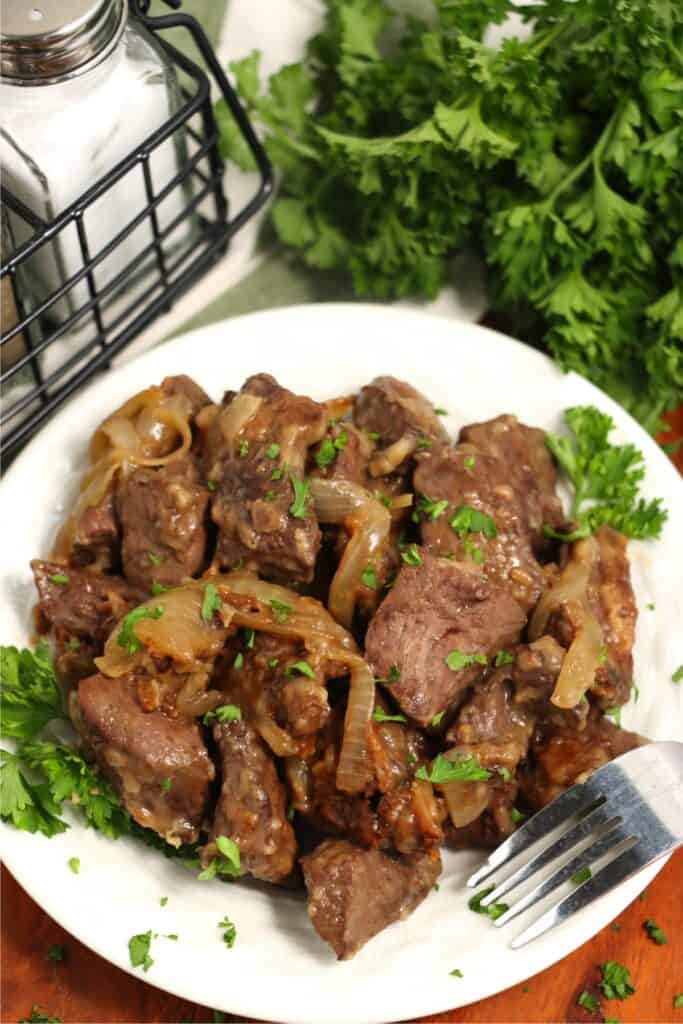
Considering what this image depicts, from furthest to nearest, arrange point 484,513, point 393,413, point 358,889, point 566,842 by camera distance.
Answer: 1. point 393,413
2. point 484,513
3. point 566,842
4. point 358,889

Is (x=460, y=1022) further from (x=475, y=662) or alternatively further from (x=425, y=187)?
(x=425, y=187)

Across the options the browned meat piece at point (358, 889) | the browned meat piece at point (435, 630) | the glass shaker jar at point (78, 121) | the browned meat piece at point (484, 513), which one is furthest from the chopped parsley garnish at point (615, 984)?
the glass shaker jar at point (78, 121)

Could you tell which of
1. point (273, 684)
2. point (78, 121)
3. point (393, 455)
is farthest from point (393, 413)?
point (78, 121)

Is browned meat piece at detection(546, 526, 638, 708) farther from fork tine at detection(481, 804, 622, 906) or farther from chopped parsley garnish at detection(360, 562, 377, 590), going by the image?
chopped parsley garnish at detection(360, 562, 377, 590)

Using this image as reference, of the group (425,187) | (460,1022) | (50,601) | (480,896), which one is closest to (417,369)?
(425,187)

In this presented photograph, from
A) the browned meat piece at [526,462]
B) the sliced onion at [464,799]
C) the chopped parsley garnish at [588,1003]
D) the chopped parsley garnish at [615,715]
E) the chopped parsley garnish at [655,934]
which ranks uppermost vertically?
the browned meat piece at [526,462]

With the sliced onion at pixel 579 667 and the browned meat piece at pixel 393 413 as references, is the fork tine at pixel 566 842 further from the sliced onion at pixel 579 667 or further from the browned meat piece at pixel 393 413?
the browned meat piece at pixel 393 413

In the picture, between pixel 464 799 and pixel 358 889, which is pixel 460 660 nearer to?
pixel 464 799
